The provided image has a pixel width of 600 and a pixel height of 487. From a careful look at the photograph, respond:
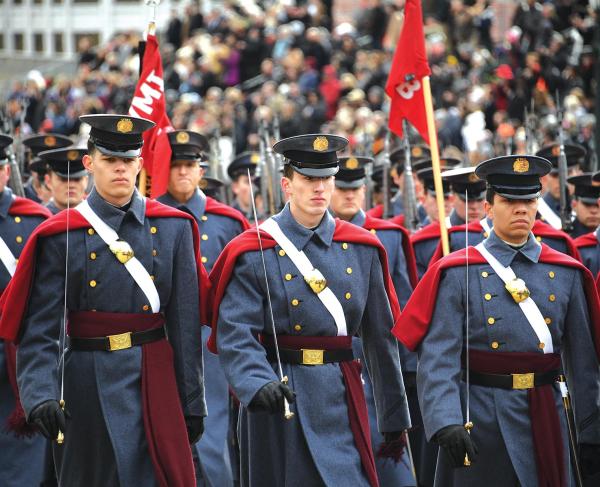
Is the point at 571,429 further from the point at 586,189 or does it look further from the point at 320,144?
the point at 586,189

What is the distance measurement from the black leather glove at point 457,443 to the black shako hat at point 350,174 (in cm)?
342

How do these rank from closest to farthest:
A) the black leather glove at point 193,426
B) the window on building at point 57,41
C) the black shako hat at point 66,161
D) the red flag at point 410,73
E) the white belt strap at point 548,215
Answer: the black leather glove at point 193,426 < the red flag at point 410,73 < the black shako hat at point 66,161 < the white belt strap at point 548,215 < the window on building at point 57,41

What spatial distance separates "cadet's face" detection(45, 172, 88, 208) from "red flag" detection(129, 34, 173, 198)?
890mm

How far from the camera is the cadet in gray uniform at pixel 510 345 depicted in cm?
664

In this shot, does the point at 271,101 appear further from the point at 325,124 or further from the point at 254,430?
the point at 254,430

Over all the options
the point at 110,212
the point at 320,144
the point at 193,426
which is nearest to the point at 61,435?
the point at 193,426

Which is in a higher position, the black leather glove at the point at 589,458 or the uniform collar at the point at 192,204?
the uniform collar at the point at 192,204

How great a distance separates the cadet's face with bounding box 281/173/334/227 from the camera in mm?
6922

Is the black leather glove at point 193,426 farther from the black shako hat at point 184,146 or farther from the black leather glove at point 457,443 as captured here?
the black shako hat at point 184,146

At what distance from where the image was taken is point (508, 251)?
6.84m

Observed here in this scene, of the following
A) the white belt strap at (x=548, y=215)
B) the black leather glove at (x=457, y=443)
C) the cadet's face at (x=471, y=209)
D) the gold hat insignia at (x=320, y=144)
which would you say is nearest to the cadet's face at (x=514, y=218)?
the gold hat insignia at (x=320, y=144)

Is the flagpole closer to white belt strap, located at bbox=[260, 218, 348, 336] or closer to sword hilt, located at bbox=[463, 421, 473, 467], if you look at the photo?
white belt strap, located at bbox=[260, 218, 348, 336]

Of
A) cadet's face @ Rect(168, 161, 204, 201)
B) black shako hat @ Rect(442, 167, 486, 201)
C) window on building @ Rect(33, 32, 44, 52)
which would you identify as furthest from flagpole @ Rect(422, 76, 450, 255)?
window on building @ Rect(33, 32, 44, 52)

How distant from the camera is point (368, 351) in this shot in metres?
7.09
